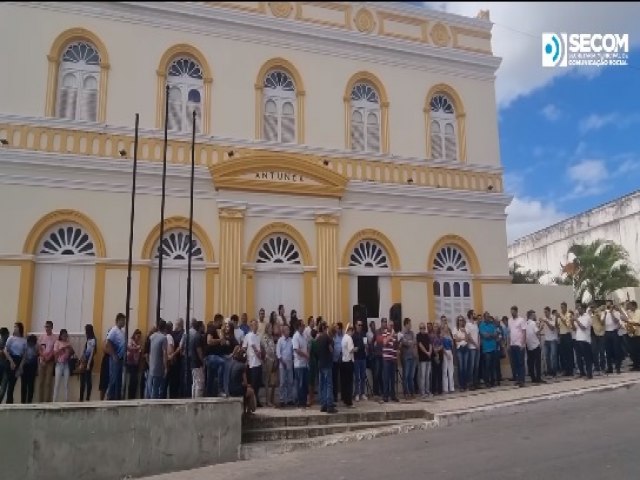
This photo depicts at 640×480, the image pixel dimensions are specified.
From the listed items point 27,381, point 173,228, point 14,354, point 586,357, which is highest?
point 173,228

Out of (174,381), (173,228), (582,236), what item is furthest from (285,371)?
(582,236)

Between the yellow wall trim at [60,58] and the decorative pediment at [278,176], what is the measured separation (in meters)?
2.88

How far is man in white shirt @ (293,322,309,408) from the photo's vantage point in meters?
11.5

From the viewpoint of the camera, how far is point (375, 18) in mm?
16625

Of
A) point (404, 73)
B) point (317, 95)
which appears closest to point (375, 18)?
point (404, 73)

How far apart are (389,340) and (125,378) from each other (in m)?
5.00

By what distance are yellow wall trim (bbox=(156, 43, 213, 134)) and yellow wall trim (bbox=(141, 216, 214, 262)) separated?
2244 millimetres

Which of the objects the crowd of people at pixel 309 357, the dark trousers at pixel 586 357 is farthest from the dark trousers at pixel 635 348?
the dark trousers at pixel 586 357

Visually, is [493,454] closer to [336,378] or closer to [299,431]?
[299,431]

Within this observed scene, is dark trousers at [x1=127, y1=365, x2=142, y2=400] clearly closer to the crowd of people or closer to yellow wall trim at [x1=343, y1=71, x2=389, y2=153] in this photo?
the crowd of people

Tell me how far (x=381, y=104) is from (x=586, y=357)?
26.0 feet

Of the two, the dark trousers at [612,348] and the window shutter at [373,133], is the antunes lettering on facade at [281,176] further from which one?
the dark trousers at [612,348]

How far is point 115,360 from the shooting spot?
37.8 ft

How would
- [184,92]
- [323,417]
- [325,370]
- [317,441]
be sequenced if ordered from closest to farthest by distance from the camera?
[317,441] < [323,417] < [325,370] < [184,92]
